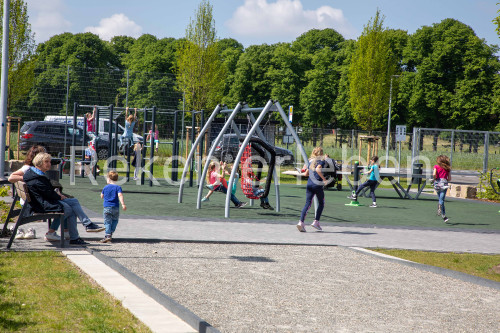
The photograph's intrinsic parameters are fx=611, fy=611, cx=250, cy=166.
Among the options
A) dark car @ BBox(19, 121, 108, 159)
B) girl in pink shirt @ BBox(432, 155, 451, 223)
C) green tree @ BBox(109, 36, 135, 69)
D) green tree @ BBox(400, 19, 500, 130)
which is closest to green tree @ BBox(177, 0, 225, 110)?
dark car @ BBox(19, 121, 108, 159)

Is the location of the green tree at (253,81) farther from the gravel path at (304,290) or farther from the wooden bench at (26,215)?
the wooden bench at (26,215)

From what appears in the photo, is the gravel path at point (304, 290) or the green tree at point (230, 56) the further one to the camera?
the green tree at point (230, 56)

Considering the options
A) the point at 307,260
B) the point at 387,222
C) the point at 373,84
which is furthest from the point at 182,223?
the point at 373,84

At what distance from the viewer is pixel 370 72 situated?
111 feet

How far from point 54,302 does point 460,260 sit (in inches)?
237

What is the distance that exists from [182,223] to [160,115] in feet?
53.2

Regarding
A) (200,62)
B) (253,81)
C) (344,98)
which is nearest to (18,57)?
(200,62)

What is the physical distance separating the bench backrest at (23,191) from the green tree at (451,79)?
4758 centimetres

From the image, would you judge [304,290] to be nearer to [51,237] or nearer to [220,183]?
[51,237]

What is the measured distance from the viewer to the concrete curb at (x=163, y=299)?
4.83 meters

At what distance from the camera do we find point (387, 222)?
13969mm

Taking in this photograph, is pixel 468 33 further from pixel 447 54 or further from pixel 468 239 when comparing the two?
pixel 468 239

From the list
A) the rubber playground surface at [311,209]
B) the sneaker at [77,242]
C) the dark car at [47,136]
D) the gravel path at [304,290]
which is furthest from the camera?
the dark car at [47,136]

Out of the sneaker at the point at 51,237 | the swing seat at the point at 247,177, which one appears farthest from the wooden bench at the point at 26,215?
the swing seat at the point at 247,177
